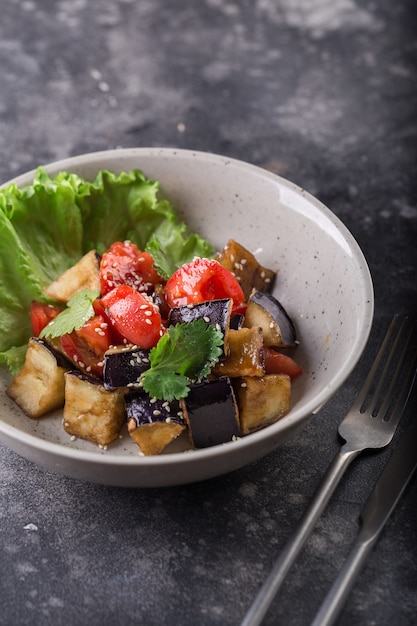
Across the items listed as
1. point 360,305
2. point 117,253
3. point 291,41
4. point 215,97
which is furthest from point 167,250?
point 291,41

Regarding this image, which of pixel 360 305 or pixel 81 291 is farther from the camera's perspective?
pixel 81 291

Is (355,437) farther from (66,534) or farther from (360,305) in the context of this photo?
(66,534)

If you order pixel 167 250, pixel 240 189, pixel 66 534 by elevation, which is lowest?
pixel 66 534

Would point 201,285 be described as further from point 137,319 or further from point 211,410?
point 211,410

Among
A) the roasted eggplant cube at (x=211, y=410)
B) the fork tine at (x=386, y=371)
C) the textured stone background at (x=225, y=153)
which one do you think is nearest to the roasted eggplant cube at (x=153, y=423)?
the roasted eggplant cube at (x=211, y=410)

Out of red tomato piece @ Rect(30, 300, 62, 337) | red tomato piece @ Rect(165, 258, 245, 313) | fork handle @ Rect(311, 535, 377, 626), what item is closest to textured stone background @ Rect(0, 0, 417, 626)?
fork handle @ Rect(311, 535, 377, 626)

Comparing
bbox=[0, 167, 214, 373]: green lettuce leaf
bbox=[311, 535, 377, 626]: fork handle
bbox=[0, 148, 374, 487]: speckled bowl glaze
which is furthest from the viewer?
bbox=[0, 167, 214, 373]: green lettuce leaf

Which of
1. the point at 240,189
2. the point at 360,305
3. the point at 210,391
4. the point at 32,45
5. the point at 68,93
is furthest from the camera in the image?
the point at 32,45

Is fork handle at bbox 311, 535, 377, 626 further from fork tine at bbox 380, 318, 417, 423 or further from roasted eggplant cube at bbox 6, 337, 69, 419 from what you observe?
roasted eggplant cube at bbox 6, 337, 69, 419
